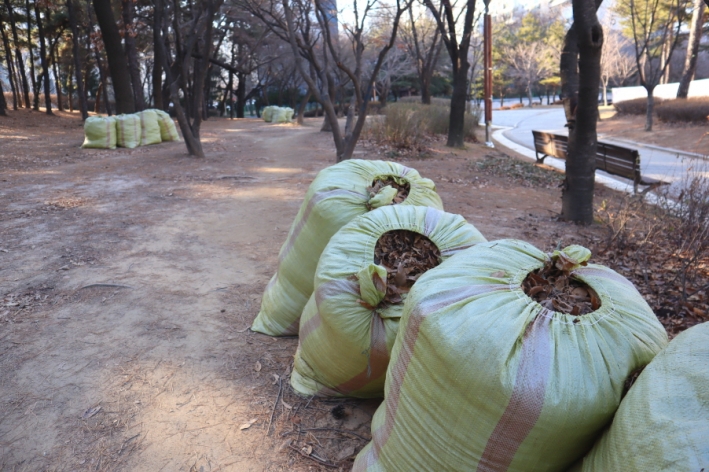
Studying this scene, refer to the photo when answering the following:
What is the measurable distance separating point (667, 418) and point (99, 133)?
12394mm

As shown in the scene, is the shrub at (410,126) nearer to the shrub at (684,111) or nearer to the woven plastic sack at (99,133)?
the woven plastic sack at (99,133)

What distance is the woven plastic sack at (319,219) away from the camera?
2.66 m

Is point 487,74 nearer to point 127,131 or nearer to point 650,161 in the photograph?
point 650,161

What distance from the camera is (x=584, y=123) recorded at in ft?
17.5

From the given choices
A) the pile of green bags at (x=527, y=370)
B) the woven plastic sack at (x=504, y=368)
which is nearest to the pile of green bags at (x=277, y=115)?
the pile of green bags at (x=527, y=370)

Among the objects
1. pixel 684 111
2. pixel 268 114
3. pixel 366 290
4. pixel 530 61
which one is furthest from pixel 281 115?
pixel 530 61

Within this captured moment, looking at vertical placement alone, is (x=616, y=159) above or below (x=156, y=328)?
above

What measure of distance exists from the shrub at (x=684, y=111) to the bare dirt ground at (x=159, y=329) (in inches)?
523

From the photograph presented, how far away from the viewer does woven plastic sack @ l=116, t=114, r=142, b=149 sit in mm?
11742

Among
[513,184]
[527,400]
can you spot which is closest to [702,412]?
[527,400]

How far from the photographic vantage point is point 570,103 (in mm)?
5625

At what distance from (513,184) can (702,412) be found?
294 inches

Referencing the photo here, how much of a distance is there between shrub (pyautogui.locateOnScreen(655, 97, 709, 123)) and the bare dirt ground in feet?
43.6

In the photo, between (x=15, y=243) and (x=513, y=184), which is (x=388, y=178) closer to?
(x=15, y=243)
